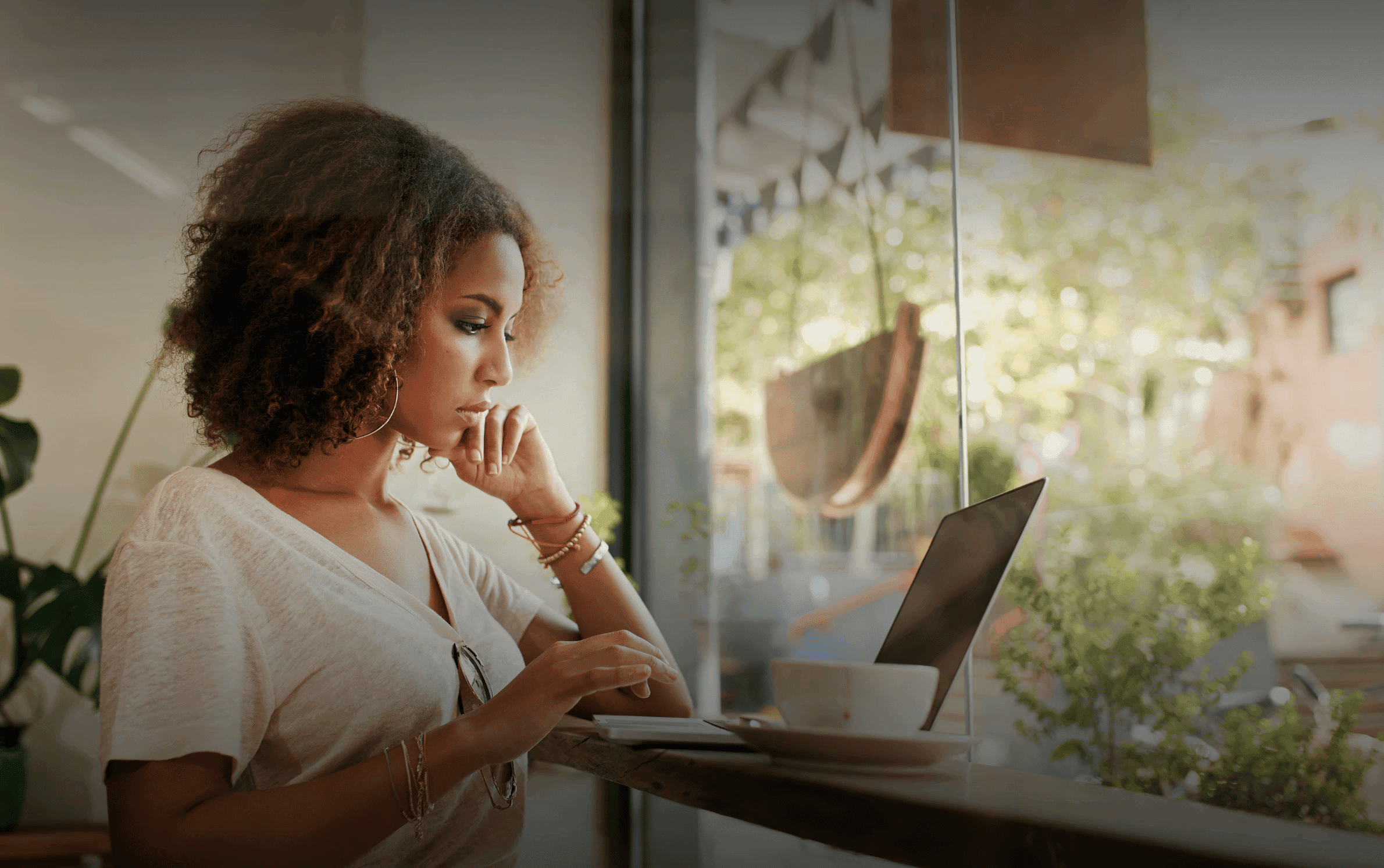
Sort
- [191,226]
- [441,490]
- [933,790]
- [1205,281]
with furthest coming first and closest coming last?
[441,490], [191,226], [1205,281], [933,790]

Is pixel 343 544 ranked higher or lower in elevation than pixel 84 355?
lower

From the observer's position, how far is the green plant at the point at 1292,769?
0.64 m

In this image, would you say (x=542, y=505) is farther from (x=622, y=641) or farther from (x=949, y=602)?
(x=949, y=602)

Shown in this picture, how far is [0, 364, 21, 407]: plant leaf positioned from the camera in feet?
4.29

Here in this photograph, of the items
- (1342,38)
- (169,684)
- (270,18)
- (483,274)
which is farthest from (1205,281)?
(270,18)

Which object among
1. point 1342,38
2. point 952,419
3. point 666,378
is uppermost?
point 1342,38

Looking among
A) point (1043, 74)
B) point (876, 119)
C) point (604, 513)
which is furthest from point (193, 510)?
point (876, 119)

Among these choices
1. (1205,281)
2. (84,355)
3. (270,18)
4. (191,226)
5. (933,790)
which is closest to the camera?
(933,790)

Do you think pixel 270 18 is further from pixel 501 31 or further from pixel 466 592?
pixel 466 592

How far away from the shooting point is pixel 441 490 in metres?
1.14

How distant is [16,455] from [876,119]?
4.69 ft

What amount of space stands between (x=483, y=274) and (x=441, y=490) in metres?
0.35

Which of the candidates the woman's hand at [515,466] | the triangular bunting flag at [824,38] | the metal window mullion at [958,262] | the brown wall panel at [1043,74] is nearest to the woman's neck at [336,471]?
the woman's hand at [515,466]

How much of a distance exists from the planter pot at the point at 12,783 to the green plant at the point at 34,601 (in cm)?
7
